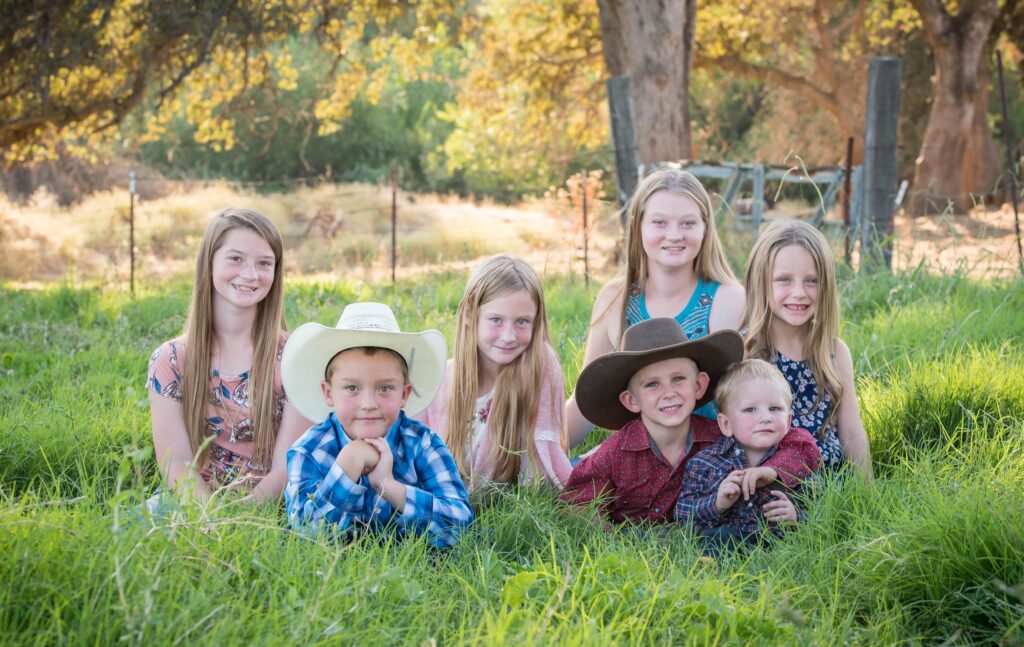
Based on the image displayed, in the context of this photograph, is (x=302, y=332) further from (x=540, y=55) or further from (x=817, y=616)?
(x=540, y=55)

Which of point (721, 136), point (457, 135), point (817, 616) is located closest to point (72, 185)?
point (457, 135)

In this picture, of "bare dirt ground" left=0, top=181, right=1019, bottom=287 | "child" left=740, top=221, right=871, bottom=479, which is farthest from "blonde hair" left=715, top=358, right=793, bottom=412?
"bare dirt ground" left=0, top=181, right=1019, bottom=287

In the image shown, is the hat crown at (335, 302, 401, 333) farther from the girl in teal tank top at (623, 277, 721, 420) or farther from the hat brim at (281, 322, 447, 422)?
the girl in teal tank top at (623, 277, 721, 420)

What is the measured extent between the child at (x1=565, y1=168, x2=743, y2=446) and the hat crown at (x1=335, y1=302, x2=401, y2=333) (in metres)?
1.22

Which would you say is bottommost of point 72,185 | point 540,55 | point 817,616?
point 817,616

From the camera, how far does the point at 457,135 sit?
82.4ft

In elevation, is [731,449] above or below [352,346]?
below

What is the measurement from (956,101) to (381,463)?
19.4 meters

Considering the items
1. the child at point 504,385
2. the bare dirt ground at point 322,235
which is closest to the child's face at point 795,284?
the child at point 504,385

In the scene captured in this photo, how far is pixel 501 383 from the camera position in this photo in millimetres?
4066

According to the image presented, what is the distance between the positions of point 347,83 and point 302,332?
1326 cm

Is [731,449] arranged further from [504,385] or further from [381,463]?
[381,463]

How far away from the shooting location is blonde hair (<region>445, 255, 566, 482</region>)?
4.01m

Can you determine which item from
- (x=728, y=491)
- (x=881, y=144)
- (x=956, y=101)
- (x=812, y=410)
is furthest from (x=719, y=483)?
(x=956, y=101)
